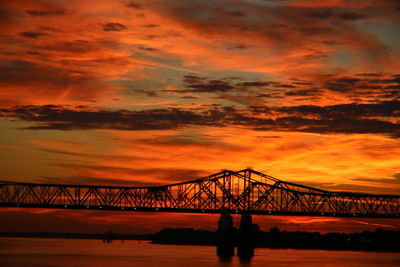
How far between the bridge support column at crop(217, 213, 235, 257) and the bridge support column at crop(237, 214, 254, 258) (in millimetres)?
2230

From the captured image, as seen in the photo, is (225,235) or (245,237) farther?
(245,237)

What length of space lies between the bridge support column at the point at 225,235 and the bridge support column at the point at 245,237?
2.23 meters

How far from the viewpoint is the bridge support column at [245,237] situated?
128 meters

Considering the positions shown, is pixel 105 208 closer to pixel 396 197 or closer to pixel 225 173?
pixel 225 173

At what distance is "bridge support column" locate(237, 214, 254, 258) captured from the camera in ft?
421

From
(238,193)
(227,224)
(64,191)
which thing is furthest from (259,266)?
(64,191)

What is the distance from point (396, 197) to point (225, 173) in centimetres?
4209

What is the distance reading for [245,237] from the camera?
12900 cm

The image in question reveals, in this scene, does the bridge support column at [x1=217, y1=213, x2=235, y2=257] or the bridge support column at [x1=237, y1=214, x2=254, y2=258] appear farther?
the bridge support column at [x1=237, y1=214, x2=254, y2=258]

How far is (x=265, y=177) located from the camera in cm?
13700

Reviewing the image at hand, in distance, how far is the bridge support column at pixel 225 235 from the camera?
12681cm

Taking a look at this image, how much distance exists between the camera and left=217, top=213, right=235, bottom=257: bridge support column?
126812mm

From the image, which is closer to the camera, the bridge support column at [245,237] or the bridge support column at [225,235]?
the bridge support column at [225,235]

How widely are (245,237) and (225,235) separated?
4.42 m
